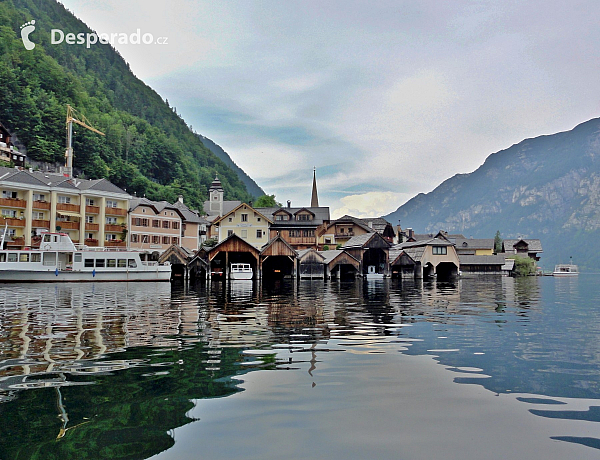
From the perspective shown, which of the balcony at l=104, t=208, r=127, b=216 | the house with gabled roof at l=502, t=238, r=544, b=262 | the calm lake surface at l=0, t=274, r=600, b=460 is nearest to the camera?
the calm lake surface at l=0, t=274, r=600, b=460

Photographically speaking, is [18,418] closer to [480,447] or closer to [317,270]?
[480,447]

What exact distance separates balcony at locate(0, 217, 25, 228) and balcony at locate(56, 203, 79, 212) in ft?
19.6

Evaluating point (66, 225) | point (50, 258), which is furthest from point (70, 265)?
point (66, 225)

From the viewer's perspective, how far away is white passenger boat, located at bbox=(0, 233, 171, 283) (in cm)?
5003

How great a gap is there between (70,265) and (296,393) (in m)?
52.9

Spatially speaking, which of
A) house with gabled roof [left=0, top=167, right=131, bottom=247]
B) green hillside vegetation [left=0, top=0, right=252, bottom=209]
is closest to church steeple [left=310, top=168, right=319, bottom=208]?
green hillside vegetation [left=0, top=0, right=252, bottom=209]

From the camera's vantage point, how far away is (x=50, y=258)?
5341 centimetres

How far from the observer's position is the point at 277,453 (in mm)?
5828

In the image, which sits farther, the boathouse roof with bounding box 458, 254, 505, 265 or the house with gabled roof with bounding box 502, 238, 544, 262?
the house with gabled roof with bounding box 502, 238, 544, 262

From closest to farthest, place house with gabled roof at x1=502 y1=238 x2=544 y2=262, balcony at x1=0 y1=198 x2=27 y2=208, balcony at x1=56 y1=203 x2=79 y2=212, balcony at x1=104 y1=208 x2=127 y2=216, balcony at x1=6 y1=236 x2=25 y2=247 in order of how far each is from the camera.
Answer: balcony at x1=0 y1=198 x2=27 y2=208 → balcony at x1=6 y1=236 x2=25 y2=247 → balcony at x1=56 y1=203 x2=79 y2=212 → balcony at x1=104 y1=208 x2=127 y2=216 → house with gabled roof at x1=502 y1=238 x2=544 y2=262

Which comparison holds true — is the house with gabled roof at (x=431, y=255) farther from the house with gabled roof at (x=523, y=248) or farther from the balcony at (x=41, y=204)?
the house with gabled roof at (x=523, y=248)

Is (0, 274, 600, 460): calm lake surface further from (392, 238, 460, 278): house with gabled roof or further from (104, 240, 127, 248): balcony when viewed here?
(104, 240, 127, 248): balcony

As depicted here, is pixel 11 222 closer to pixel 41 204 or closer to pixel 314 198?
pixel 41 204

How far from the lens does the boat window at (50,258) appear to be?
5297 centimetres
